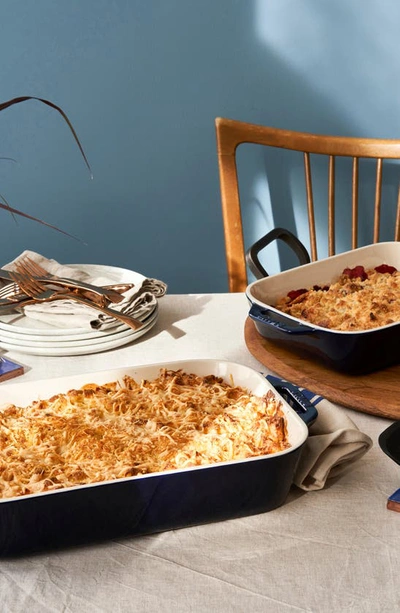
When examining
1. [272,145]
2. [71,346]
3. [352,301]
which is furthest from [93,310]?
[272,145]

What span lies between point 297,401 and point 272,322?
28cm

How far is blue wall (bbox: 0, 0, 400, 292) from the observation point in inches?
92.5

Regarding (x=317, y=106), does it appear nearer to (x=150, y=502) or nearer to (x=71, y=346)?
(x=71, y=346)

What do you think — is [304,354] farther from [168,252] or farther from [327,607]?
[168,252]

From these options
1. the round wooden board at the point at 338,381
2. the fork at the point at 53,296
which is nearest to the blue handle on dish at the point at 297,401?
the round wooden board at the point at 338,381

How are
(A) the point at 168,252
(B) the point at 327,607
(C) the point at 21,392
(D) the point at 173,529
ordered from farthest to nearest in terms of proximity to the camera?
1. (A) the point at 168,252
2. (C) the point at 21,392
3. (D) the point at 173,529
4. (B) the point at 327,607

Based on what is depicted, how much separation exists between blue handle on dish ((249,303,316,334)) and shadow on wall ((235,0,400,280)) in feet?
4.18

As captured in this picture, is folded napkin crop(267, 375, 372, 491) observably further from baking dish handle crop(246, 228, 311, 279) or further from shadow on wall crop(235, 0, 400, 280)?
shadow on wall crop(235, 0, 400, 280)

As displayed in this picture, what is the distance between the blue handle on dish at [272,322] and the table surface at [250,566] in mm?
293

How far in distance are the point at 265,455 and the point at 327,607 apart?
0.49 feet

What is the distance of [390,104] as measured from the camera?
238cm

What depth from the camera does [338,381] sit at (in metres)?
1.17

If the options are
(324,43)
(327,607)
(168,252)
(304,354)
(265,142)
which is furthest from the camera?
(168,252)

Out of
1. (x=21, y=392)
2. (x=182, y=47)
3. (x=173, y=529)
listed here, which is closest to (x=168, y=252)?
(x=182, y=47)
